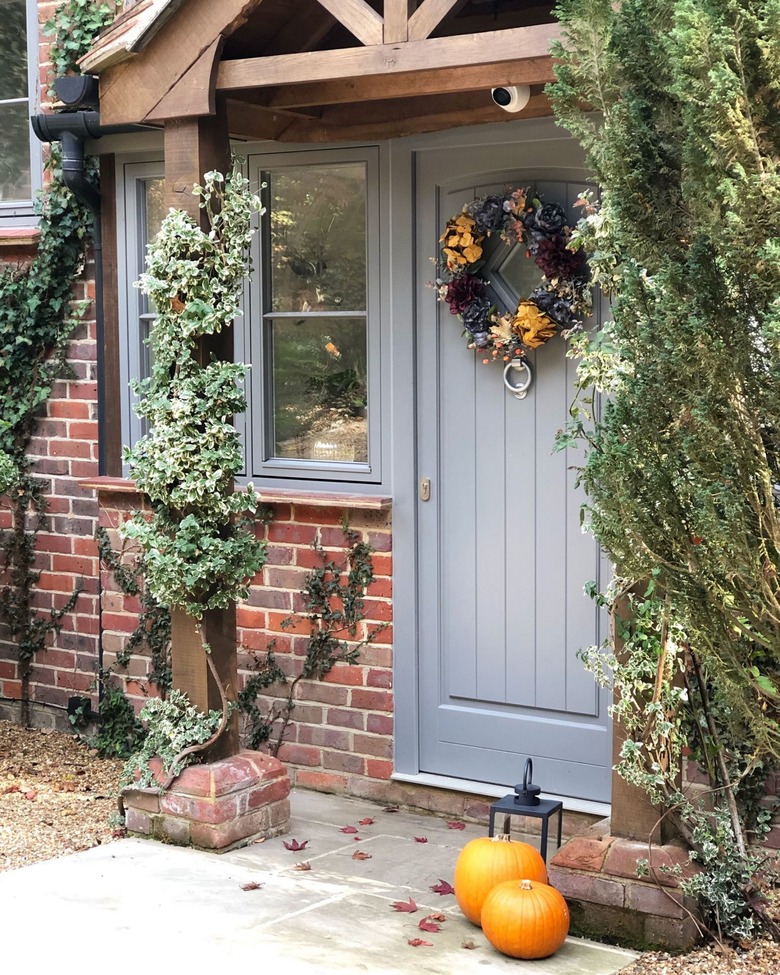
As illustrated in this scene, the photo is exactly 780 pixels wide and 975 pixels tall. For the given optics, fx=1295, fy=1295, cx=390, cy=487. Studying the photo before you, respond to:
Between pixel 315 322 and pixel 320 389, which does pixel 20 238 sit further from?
pixel 320 389

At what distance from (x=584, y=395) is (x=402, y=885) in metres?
1.99

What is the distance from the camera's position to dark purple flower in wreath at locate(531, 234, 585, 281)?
495cm

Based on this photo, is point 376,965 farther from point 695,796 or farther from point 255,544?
point 255,544

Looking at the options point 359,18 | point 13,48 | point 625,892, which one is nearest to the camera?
point 625,892

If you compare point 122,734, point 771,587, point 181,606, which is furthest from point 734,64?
point 122,734

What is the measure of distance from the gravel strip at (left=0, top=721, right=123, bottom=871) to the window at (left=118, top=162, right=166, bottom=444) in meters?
1.62

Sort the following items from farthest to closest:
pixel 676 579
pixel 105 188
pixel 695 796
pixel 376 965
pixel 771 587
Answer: pixel 105 188, pixel 695 796, pixel 376 965, pixel 676 579, pixel 771 587

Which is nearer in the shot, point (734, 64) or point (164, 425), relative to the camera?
point (734, 64)

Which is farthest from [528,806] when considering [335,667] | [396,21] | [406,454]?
[396,21]

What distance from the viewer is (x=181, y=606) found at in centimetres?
488

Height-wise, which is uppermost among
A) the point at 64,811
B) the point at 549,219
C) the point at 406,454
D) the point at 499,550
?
the point at 549,219

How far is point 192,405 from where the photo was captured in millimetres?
4777

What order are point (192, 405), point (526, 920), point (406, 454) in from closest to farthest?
1. point (526, 920)
2. point (192, 405)
3. point (406, 454)

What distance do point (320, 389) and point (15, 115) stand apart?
2.41m
